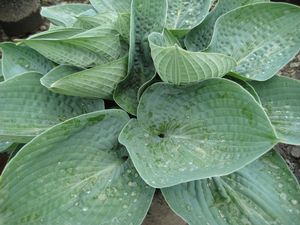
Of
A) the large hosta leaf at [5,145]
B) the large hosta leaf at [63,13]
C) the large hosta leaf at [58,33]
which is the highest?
the large hosta leaf at [58,33]

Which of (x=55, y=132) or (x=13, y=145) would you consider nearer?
(x=55, y=132)

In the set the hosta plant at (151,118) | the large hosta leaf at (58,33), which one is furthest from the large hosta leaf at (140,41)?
the large hosta leaf at (58,33)

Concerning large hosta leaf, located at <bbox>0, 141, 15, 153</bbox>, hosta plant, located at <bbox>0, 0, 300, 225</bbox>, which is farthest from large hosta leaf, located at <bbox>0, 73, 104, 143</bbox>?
large hosta leaf, located at <bbox>0, 141, 15, 153</bbox>

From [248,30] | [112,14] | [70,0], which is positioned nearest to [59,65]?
[112,14]

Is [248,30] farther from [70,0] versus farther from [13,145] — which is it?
[70,0]

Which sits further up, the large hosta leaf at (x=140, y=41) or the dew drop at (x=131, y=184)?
the large hosta leaf at (x=140, y=41)

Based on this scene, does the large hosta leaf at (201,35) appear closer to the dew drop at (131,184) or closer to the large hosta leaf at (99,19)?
the large hosta leaf at (99,19)

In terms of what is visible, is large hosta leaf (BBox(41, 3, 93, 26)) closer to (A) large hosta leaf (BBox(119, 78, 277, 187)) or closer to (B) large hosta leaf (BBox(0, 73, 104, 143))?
(B) large hosta leaf (BBox(0, 73, 104, 143))
